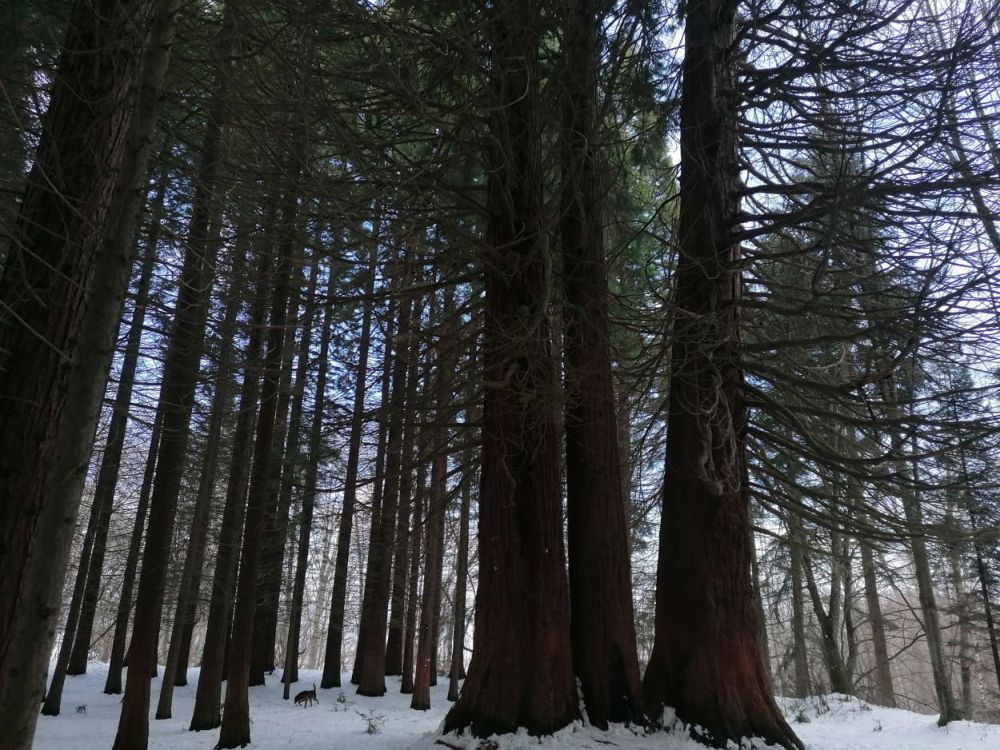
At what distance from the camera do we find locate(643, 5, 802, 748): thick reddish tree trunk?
5480mm

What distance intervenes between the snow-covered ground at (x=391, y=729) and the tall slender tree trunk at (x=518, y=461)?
0.33 m

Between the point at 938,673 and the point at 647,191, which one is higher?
the point at 647,191

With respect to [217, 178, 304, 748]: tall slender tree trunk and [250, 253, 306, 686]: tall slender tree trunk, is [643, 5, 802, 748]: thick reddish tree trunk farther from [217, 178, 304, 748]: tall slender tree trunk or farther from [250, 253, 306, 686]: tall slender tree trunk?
[250, 253, 306, 686]: tall slender tree trunk

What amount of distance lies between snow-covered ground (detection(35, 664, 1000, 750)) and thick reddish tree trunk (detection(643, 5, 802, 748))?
1.97 ft

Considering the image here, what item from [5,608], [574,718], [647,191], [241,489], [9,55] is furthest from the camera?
[241,489]

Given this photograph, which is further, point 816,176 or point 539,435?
point 816,176

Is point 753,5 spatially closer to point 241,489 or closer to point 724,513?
point 724,513

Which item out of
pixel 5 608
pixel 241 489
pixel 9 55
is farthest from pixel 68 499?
pixel 241 489

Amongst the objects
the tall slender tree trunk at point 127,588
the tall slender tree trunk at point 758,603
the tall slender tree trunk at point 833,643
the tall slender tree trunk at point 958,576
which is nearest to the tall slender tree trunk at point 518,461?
the tall slender tree trunk at point 758,603

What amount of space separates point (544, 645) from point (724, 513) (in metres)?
2.07

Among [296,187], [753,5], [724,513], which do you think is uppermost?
[753,5]

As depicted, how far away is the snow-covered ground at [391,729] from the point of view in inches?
207

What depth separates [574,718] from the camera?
208 inches

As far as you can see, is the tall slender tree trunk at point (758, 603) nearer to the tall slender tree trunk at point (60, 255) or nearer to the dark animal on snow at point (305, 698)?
the tall slender tree trunk at point (60, 255)
